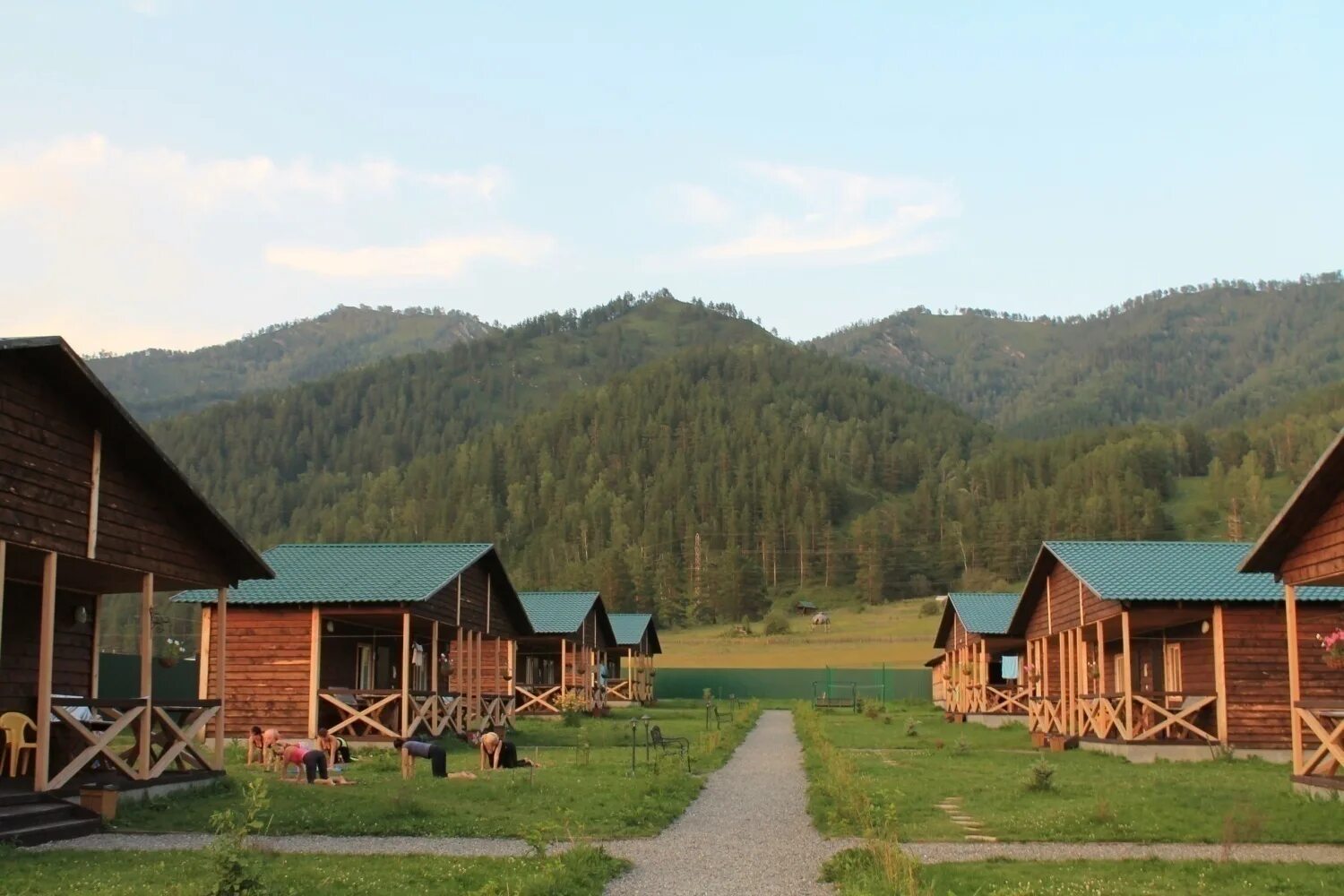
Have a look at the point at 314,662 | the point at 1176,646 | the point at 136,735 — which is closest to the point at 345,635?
the point at 314,662

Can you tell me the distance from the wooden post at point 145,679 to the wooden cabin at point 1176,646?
17435 mm

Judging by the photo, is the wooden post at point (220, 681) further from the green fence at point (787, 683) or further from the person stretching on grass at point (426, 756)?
the green fence at point (787, 683)

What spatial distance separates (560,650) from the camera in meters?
51.1

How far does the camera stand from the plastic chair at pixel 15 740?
50.0 feet

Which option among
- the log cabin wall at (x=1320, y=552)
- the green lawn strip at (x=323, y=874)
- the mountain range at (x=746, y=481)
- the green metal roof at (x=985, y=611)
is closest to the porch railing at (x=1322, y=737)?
the log cabin wall at (x=1320, y=552)

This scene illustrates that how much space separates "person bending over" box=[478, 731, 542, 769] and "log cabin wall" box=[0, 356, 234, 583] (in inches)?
245

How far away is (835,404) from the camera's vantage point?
169 metres

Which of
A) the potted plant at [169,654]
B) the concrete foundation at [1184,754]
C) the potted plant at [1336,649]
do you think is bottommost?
the concrete foundation at [1184,754]

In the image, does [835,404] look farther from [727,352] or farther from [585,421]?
[585,421]

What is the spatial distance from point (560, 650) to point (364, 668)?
19.1 meters

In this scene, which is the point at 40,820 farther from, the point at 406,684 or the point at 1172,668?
the point at 1172,668

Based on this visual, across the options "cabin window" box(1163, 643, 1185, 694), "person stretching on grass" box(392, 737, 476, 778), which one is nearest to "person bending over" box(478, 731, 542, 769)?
"person stretching on grass" box(392, 737, 476, 778)

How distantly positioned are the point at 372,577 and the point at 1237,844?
19099mm

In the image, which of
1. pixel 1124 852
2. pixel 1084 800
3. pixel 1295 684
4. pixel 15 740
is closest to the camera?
pixel 1124 852
